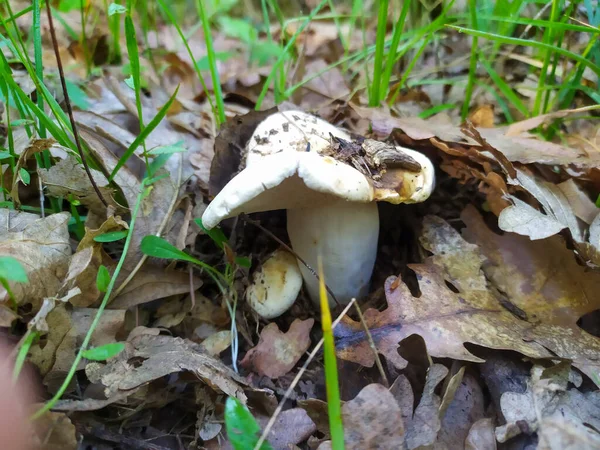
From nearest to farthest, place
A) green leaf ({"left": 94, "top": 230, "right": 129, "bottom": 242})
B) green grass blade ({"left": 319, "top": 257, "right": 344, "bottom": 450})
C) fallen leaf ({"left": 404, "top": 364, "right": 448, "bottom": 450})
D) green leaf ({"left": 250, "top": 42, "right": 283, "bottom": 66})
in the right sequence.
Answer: green grass blade ({"left": 319, "top": 257, "right": 344, "bottom": 450}) < fallen leaf ({"left": 404, "top": 364, "right": 448, "bottom": 450}) < green leaf ({"left": 94, "top": 230, "right": 129, "bottom": 242}) < green leaf ({"left": 250, "top": 42, "right": 283, "bottom": 66})

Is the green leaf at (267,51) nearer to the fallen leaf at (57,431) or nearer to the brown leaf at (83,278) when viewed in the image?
the brown leaf at (83,278)

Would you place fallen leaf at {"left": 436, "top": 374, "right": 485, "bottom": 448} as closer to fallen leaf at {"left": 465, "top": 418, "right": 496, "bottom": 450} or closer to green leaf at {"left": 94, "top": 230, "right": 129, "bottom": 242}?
fallen leaf at {"left": 465, "top": 418, "right": 496, "bottom": 450}

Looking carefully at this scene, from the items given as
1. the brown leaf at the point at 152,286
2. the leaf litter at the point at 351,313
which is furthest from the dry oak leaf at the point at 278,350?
the brown leaf at the point at 152,286

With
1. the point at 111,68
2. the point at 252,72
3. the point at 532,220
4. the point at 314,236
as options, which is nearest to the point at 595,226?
the point at 532,220

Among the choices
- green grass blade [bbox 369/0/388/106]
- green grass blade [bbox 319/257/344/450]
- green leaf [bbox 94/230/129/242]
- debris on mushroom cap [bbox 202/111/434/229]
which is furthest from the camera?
green grass blade [bbox 369/0/388/106]

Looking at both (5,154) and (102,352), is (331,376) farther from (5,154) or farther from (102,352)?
(5,154)

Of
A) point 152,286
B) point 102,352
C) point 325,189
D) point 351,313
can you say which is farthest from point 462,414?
point 152,286

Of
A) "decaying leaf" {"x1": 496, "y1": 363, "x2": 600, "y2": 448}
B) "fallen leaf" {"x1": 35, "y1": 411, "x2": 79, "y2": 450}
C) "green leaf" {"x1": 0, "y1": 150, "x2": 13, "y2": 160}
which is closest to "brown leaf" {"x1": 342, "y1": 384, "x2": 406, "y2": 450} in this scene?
"decaying leaf" {"x1": 496, "y1": 363, "x2": 600, "y2": 448}
